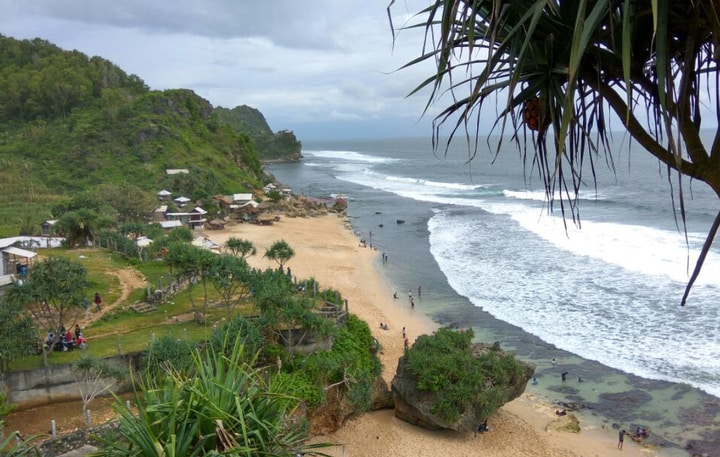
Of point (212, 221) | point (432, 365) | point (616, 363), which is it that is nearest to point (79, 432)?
point (432, 365)

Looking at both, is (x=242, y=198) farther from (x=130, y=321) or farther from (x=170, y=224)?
(x=130, y=321)

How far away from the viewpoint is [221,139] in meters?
80.0

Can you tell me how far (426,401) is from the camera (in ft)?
53.1

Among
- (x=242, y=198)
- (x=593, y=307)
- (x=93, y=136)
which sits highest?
(x=93, y=136)

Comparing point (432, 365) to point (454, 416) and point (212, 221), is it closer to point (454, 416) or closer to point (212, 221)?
point (454, 416)

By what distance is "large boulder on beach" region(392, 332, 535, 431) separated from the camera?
15891mm

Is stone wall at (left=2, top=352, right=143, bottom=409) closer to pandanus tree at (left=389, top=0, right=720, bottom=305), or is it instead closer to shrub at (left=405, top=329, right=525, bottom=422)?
shrub at (left=405, top=329, right=525, bottom=422)

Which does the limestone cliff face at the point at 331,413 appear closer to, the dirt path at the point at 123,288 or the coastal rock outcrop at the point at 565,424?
the coastal rock outcrop at the point at 565,424

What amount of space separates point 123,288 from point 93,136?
163 ft

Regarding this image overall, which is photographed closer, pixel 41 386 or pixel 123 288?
pixel 41 386

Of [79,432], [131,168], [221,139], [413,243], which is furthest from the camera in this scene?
[221,139]

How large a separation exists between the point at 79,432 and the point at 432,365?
9325mm

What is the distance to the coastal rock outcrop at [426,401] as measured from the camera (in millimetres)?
15906

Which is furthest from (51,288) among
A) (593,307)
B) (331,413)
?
(593,307)
